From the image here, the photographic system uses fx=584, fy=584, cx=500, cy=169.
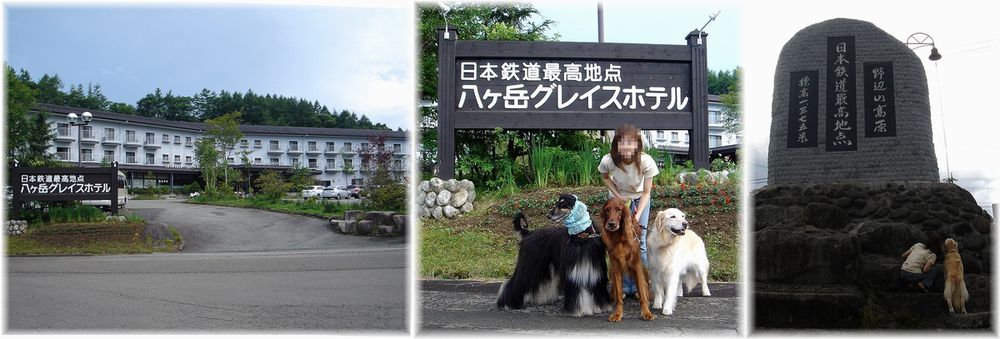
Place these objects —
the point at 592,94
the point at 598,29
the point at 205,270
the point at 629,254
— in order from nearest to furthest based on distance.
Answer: the point at 629,254 < the point at 598,29 < the point at 205,270 < the point at 592,94

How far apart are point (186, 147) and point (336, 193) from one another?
7.26ft

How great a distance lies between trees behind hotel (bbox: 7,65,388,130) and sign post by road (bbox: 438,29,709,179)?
282 cm

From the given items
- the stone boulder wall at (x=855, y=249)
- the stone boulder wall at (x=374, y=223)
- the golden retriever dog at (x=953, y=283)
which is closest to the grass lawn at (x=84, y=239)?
the stone boulder wall at (x=374, y=223)

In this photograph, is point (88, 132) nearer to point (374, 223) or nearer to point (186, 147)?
point (186, 147)

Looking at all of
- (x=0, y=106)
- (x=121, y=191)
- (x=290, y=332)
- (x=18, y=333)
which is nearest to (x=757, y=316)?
(x=290, y=332)

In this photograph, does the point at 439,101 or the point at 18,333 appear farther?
the point at 439,101

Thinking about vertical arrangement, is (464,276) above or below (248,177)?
below

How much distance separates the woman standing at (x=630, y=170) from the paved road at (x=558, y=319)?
0.38 m

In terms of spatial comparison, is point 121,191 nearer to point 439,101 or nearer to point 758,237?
point 439,101

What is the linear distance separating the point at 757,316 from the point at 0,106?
4.69 m

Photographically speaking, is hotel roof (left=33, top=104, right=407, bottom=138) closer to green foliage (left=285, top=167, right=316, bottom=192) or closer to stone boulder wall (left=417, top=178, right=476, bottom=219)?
green foliage (left=285, top=167, right=316, bottom=192)

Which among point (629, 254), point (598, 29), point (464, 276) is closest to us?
point (629, 254)

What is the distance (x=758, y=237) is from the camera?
4.80 meters

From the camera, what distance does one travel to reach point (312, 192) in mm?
3467
